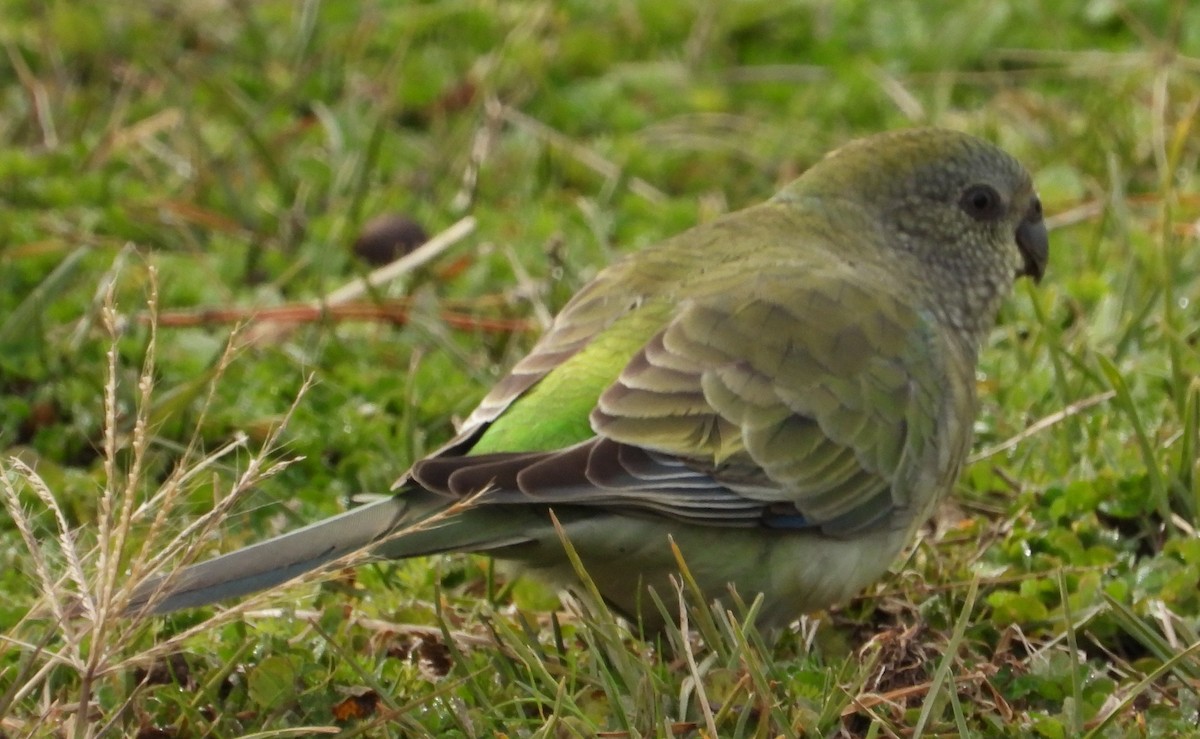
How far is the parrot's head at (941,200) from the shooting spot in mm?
4219

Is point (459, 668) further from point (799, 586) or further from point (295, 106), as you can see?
point (295, 106)

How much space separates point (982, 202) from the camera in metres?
4.29

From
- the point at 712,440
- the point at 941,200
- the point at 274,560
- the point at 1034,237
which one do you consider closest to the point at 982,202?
the point at 941,200

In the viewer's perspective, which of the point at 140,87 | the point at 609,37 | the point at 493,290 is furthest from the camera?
the point at 609,37

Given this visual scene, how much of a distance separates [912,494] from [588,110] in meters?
3.29

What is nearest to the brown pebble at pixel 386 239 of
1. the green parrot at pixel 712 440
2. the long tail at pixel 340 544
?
the green parrot at pixel 712 440

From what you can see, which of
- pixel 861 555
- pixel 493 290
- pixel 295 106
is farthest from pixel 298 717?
pixel 295 106

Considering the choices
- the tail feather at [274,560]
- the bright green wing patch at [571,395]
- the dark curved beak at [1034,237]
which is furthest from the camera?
the dark curved beak at [1034,237]

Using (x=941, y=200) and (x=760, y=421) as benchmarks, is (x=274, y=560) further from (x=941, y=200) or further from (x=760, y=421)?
(x=941, y=200)

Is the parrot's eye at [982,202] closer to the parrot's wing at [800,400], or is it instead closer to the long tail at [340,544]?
the parrot's wing at [800,400]

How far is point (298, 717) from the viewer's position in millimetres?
3098

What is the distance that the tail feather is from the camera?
2.91 meters

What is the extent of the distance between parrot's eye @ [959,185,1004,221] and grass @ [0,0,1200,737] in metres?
0.27

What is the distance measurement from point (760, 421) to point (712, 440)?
124 millimetres
